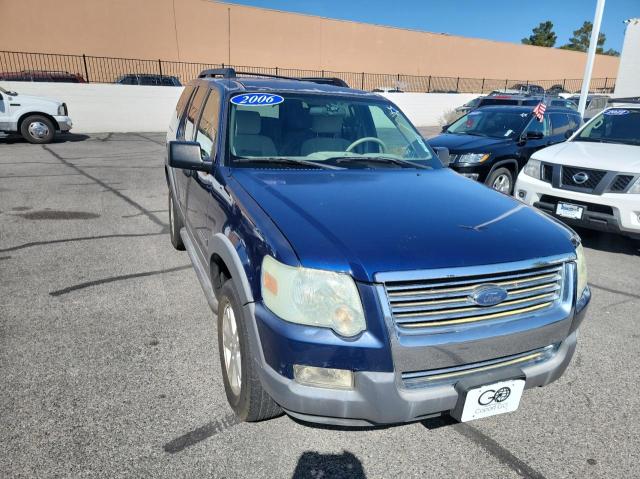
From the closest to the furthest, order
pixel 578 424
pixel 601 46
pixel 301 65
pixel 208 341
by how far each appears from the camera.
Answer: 1. pixel 578 424
2. pixel 208 341
3. pixel 301 65
4. pixel 601 46

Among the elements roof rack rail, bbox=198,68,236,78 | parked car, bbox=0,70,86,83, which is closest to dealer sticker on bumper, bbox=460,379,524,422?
roof rack rail, bbox=198,68,236,78

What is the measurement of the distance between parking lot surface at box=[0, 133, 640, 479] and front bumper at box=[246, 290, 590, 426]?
1.41 feet

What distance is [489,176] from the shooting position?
23.7 feet

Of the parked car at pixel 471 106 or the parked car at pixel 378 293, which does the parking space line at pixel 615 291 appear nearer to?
the parked car at pixel 378 293

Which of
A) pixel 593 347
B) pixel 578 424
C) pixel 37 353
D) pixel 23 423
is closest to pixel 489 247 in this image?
pixel 578 424

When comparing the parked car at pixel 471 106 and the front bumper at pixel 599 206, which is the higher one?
the parked car at pixel 471 106

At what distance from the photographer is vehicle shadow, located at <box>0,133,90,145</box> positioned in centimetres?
1339

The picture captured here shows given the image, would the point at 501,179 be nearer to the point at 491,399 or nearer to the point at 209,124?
the point at 209,124

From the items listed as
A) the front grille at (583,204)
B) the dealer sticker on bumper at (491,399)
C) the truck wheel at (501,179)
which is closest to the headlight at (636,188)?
the front grille at (583,204)

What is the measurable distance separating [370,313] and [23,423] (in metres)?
1.98

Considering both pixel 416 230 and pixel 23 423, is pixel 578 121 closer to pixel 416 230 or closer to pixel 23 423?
pixel 416 230

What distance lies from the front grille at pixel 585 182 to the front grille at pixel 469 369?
12.5ft

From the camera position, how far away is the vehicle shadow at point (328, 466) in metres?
2.21

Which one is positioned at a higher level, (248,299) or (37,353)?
(248,299)
